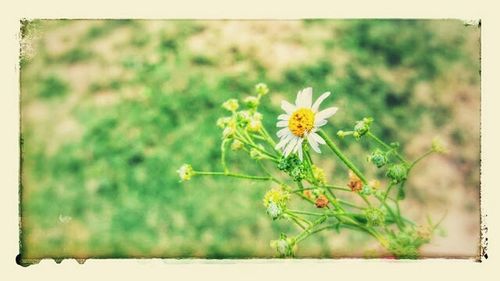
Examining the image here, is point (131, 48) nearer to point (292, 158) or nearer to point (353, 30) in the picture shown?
point (353, 30)

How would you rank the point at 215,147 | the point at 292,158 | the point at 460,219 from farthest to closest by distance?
the point at 215,147 < the point at 460,219 < the point at 292,158

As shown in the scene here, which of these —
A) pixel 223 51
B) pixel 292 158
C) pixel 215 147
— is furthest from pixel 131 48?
pixel 292 158

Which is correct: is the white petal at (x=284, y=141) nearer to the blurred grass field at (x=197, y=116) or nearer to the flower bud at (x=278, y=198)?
the flower bud at (x=278, y=198)

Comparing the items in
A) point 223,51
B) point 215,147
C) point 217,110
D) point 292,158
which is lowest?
point 292,158

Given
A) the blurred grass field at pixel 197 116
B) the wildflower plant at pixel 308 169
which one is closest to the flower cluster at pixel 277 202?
the wildflower plant at pixel 308 169

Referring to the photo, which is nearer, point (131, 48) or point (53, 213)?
point (53, 213)

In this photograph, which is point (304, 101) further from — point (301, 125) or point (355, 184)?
point (355, 184)

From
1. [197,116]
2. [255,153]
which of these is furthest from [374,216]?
[197,116]

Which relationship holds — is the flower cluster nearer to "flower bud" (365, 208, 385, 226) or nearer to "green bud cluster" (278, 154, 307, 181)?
"green bud cluster" (278, 154, 307, 181)

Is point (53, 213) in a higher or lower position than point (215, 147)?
lower
